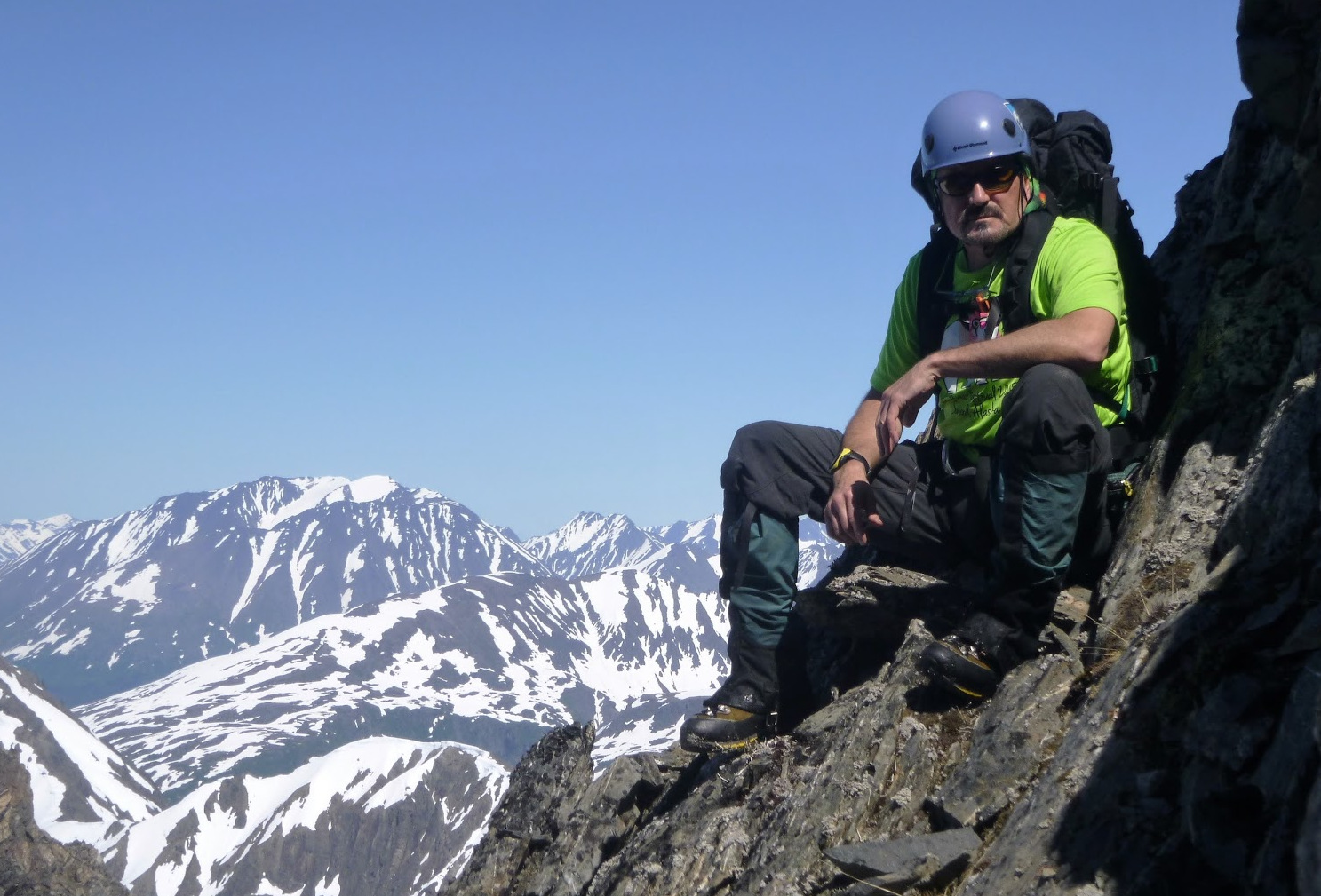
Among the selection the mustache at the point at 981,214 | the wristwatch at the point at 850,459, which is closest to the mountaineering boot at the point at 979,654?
the wristwatch at the point at 850,459

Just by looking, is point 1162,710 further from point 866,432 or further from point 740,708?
point 740,708

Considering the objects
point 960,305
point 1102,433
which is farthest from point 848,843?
point 960,305

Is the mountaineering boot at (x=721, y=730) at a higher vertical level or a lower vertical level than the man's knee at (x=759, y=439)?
lower

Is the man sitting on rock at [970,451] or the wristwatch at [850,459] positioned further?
the wristwatch at [850,459]

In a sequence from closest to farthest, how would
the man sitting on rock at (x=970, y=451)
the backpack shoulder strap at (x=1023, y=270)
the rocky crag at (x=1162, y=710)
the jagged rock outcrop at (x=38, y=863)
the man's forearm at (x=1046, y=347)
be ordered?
the rocky crag at (x=1162, y=710), the man sitting on rock at (x=970, y=451), the man's forearm at (x=1046, y=347), the backpack shoulder strap at (x=1023, y=270), the jagged rock outcrop at (x=38, y=863)

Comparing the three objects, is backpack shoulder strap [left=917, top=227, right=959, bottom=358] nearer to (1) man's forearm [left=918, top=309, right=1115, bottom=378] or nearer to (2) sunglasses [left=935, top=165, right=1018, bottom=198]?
(2) sunglasses [left=935, top=165, right=1018, bottom=198]

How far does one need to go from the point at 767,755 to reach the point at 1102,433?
12.3ft

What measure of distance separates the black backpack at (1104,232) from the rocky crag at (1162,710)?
34 cm

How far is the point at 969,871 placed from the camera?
6.29 meters

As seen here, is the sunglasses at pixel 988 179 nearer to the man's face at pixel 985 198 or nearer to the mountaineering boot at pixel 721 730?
the man's face at pixel 985 198

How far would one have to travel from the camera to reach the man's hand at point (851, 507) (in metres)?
9.28

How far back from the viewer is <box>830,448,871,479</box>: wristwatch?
9547mm

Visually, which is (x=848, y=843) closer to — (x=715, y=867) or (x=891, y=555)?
(x=715, y=867)

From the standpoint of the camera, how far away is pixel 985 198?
912 cm
